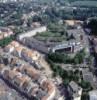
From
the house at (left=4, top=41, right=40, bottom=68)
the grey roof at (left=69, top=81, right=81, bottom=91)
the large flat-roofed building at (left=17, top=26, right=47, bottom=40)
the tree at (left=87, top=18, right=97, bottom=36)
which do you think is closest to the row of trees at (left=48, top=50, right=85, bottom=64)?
the house at (left=4, top=41, right=40, bottom=68)

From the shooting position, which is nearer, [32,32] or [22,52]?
[22,52]

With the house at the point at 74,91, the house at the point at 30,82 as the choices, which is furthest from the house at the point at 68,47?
the house at the point at 74,91

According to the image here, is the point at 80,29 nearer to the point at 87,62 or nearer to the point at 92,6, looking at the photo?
the point at 87,62

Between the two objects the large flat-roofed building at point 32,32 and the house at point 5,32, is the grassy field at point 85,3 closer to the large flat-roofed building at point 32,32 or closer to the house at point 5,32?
the large flat-roofed building at point 32,32

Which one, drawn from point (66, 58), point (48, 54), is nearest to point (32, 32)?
point (48, 54)

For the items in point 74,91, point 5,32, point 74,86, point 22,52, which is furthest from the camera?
point 5,32

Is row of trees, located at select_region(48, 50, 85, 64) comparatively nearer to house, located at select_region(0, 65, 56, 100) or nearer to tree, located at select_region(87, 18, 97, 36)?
house, located at select_region(0, 65, 56, 100)

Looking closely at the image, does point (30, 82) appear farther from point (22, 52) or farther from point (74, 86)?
point (22, 52)

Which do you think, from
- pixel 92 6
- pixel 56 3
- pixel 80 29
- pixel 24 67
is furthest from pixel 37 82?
pixel 56 3

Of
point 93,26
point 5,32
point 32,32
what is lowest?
point 5,32
